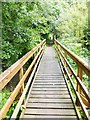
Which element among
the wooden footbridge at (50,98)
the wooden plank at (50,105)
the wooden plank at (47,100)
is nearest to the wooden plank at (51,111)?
the wooden footbridge at (50,98)

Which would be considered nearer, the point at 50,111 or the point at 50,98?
the point at 50,111

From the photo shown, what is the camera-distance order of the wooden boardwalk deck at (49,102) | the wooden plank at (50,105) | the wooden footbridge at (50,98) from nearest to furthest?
the wooden footbridge at (50,98)
the wooden boardwalk deck at (49,102)
the wooden plank at (50,105)

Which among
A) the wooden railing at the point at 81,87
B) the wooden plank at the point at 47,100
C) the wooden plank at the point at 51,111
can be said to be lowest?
the wooden plank at the point at 47,100

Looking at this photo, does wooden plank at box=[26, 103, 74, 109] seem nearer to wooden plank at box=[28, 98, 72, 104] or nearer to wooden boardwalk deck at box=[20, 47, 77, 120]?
wooden boardwalk deck at box=[20, 47, 77, 120]

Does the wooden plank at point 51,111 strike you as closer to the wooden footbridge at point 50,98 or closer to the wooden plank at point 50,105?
the wooden footbridge at point 50,98

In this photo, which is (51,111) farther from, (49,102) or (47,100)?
(47,100)

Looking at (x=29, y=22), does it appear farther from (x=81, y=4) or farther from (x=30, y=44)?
(x=81, y=4)

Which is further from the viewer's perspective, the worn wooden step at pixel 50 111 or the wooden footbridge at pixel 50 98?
the worn wooden step at pixel 50 111

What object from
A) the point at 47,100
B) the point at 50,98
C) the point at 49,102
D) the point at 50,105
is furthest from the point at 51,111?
the point at 50,98

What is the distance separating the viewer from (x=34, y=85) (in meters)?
5.04

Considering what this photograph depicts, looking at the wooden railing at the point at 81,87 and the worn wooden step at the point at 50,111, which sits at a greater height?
the wooden railing at the point at 81,87

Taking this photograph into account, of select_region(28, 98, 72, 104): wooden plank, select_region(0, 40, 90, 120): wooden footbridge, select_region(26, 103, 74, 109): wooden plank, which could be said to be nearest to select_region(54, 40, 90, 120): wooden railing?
select_region(0, 40, 90, 120): wooden footbridge

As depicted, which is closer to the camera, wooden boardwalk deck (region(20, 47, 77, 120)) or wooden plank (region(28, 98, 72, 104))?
wooden boardwalk deck (region(20, 47, 77, 120))

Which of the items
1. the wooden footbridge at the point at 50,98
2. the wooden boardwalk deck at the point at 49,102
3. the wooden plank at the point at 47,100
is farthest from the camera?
the wooden plank at the point at 47,100
